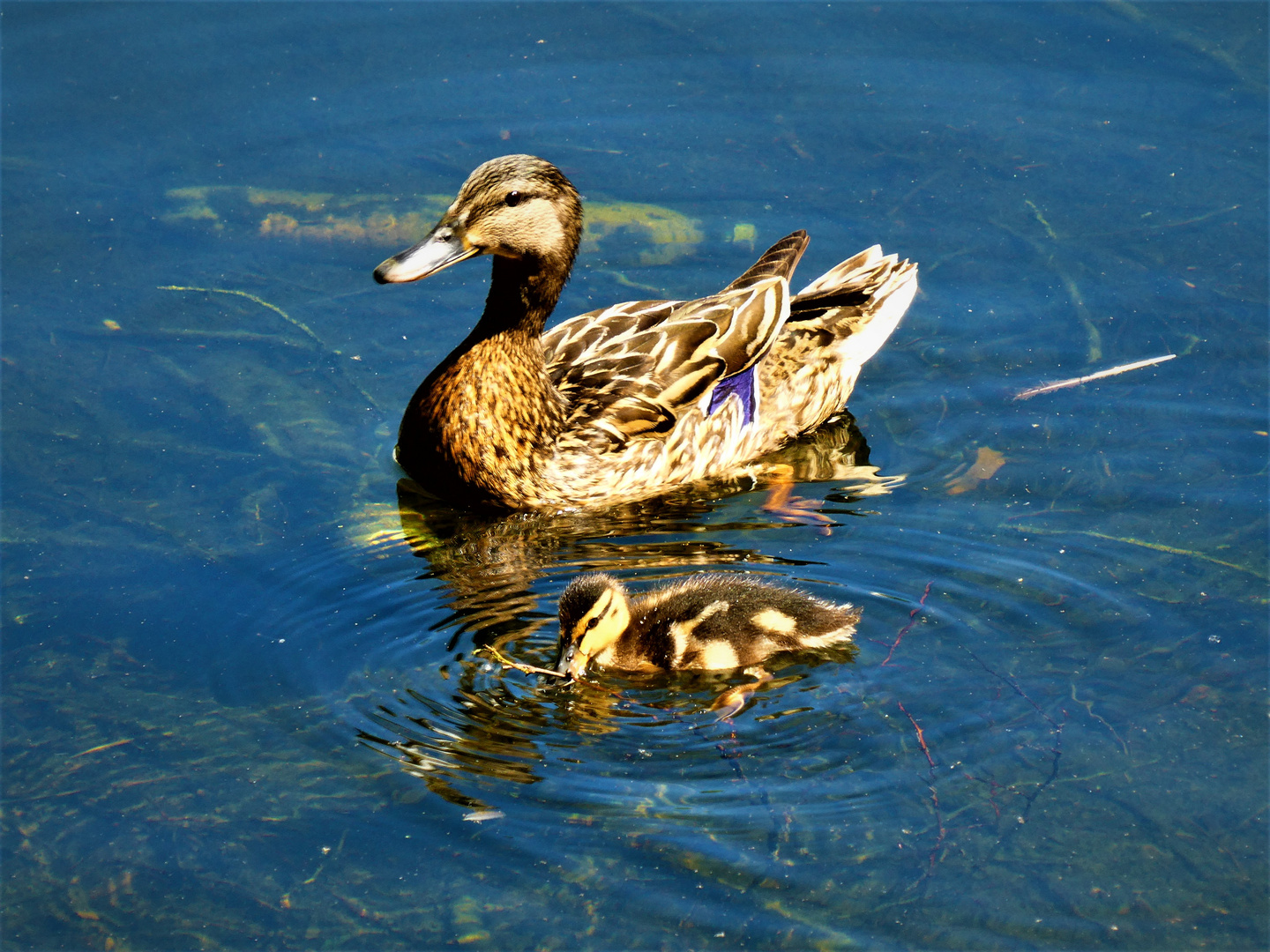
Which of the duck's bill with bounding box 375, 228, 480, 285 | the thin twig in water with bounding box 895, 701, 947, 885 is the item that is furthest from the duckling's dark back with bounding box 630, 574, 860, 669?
the duck's bill with bounding box 375, 228, 480, 285

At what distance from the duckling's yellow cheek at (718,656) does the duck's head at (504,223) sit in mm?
1912

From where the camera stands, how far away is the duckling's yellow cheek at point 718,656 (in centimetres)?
516

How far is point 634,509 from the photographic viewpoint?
254 inches

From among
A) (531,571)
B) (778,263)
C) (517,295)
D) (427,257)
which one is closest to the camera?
(531,571)

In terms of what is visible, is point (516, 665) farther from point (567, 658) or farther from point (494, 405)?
point (494, 405)

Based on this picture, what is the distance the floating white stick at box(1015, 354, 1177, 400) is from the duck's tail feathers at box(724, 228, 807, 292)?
1196mm

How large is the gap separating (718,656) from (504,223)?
2.09 meters

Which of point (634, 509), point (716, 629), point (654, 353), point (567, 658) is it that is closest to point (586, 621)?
point (567, 658)

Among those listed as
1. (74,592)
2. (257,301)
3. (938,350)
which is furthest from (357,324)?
(938,350)

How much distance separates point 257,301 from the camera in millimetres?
7508

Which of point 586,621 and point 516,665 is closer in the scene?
point 586,621

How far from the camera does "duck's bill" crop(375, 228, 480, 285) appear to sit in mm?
5977

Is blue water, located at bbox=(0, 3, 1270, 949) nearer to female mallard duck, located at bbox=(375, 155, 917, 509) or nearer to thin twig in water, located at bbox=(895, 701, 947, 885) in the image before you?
thin twig in water, located at bbox=(895, 701, 947, 885)

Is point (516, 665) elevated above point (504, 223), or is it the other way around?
point (504, 223)
